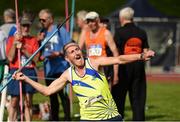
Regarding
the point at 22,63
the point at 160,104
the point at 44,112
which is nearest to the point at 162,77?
the point at 160,104

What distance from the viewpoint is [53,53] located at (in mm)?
11023

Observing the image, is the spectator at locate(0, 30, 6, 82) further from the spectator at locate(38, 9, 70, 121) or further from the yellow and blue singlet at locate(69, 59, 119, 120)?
the yellow and blue singlet at locate(69, 59, 119, 120)

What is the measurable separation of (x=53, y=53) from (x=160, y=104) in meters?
5.58

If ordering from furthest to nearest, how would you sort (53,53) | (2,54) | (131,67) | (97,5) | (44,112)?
(97,5) → (44,112) → (53,53) → (131,67) → (2,54)

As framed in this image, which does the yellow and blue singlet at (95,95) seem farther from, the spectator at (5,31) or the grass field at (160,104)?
the grass field at (160,104)

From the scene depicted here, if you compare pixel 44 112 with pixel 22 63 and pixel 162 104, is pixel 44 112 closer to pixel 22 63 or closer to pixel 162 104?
pixel 22 63

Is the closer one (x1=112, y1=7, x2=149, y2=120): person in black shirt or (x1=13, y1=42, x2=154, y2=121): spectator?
(x1=13, y1=42, x2=154, y2=121): spectator

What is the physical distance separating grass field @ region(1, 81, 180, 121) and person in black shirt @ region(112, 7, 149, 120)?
6.04ft

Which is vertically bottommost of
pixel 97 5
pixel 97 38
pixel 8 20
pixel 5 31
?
pixel 97 38

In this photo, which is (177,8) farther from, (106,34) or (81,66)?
(81,66)

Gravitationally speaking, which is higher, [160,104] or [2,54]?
[2,54]

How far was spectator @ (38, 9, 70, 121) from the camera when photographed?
36.2 ft

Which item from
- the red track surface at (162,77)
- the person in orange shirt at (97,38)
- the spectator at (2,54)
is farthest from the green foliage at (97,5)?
the spectator at (2,54)

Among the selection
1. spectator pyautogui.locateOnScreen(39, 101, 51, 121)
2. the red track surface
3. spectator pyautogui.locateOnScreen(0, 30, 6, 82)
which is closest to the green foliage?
the red track surface
